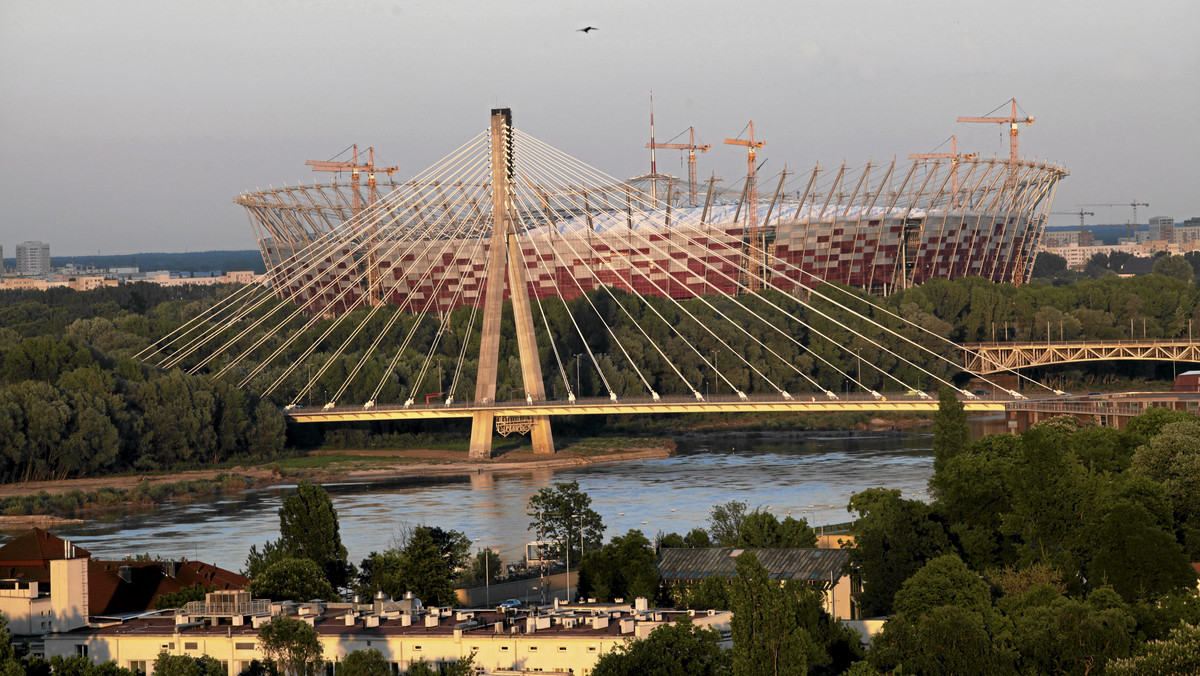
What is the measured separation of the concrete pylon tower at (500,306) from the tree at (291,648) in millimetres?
43108

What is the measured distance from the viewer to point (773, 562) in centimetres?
3409

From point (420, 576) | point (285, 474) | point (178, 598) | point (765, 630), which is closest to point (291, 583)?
point (178, 598)

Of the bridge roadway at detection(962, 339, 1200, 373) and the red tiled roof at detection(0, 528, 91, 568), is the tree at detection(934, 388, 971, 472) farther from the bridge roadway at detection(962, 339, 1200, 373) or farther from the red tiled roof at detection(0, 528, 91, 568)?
the bridge roadway at detection(962, 339, 1200, 373)

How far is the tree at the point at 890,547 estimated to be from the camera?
33.3 meters

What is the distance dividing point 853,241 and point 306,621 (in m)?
80.5

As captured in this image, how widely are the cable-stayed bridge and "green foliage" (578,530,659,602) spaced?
26.8 metres

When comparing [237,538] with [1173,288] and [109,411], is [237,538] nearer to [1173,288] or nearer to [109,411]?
[109,411]

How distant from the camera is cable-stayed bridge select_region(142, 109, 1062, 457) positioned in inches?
2709

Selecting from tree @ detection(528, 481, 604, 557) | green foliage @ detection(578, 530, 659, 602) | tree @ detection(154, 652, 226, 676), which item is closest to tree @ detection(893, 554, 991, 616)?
green foliage @ detection(578, 530, 659, 602)

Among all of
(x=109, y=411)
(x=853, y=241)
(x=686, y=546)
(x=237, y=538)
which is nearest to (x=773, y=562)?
(x=686, y=546)

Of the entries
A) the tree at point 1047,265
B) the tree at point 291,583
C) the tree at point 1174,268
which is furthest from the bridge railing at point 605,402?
the tree at point 1047,265

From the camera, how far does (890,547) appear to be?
34.4m

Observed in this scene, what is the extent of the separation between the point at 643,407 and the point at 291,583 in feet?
121

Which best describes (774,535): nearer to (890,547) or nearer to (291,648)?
(890,547)
